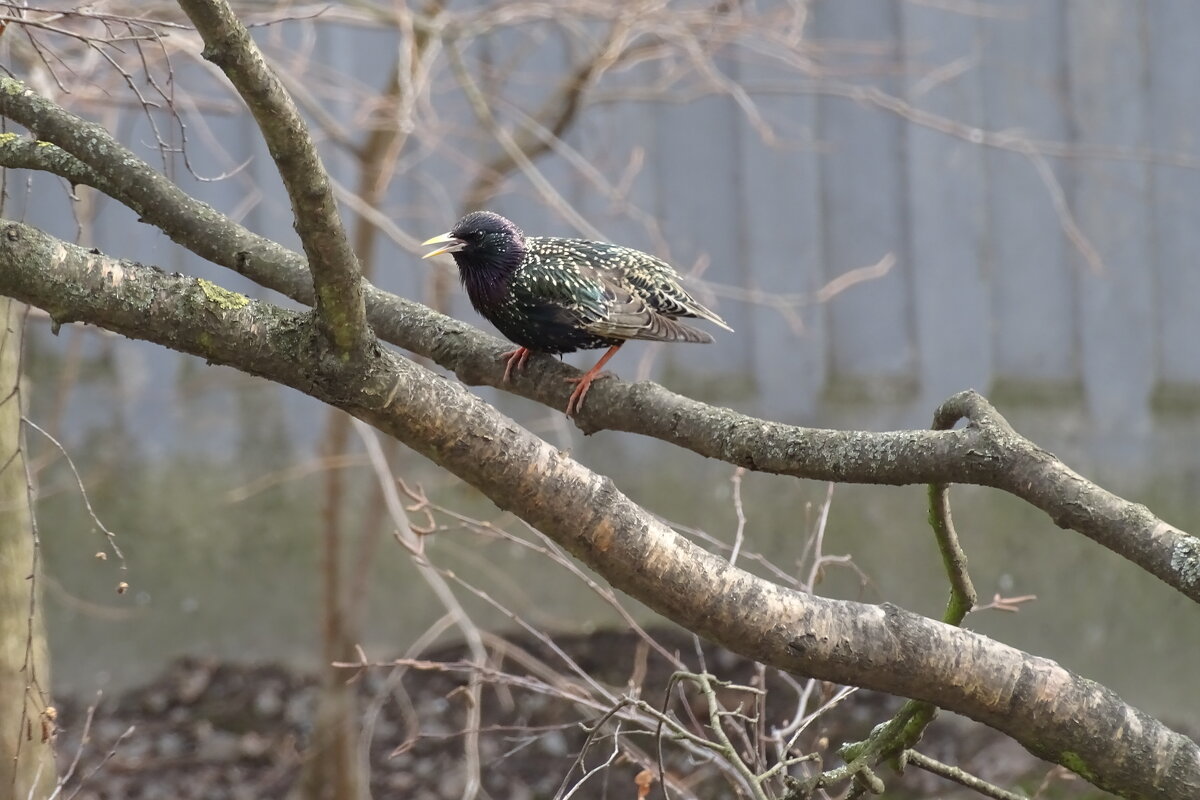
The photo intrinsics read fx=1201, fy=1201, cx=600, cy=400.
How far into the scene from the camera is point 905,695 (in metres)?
1.76

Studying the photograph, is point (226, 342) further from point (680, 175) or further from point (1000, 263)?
point (1000, 263)

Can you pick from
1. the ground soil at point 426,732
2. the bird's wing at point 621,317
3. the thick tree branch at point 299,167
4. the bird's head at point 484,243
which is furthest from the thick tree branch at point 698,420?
the ground soil at point 426,732

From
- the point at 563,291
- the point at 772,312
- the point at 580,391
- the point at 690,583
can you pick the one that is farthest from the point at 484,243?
the point at 772,312

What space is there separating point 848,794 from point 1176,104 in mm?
3326

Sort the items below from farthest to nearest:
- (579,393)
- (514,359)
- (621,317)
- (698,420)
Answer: (621,317), (514,359), (579,393), (698,420)

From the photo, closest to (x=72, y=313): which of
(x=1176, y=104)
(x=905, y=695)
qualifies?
(x=905, y=695)

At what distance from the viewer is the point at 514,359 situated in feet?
7.91

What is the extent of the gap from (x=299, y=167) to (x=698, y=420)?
0.81 m

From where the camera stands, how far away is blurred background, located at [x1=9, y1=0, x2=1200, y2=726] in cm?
420

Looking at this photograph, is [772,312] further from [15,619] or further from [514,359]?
[15,619]

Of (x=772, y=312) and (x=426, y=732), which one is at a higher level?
(x=772, y=312)

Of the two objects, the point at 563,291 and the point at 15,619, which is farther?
the point at 15,619

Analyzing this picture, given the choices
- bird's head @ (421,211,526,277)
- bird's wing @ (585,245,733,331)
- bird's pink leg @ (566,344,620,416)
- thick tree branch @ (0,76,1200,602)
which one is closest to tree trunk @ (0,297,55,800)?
thick tree branch @ (0,76,1200,602)

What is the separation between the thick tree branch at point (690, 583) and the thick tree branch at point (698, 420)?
0.06m
